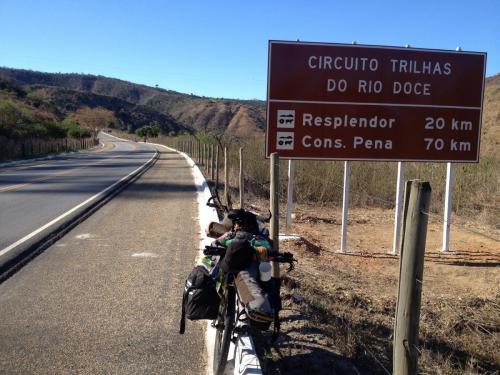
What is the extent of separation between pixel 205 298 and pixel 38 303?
249 cm

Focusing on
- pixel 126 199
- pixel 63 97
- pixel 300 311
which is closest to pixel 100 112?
pixel 63 97

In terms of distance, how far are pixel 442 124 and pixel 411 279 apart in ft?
21.8

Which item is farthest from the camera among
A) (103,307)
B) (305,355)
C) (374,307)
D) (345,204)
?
(345,204)

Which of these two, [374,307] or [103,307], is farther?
[374,307]

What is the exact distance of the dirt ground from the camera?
163 inches

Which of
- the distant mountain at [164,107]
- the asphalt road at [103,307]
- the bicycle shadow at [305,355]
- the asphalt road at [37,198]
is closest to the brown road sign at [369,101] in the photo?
the asphalt road at [103,307]

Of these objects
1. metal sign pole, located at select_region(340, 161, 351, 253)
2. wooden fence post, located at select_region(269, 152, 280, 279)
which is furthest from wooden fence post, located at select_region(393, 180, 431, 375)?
metal sign pole, located at select_region(340, 161, 351, 253)

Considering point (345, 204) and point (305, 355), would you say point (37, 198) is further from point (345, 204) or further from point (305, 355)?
point (305, 355)

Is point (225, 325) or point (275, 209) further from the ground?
point (275, 209)

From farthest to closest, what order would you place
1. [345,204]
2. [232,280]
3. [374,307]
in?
[345,204], [374,307], [232,280]

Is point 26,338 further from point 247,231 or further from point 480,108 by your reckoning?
point 480,108

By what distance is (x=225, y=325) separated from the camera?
136 inches

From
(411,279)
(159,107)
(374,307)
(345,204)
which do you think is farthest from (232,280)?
(159,107)

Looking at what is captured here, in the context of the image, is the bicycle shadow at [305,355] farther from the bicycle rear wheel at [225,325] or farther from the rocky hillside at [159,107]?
the rocky hillside at [159,107]
